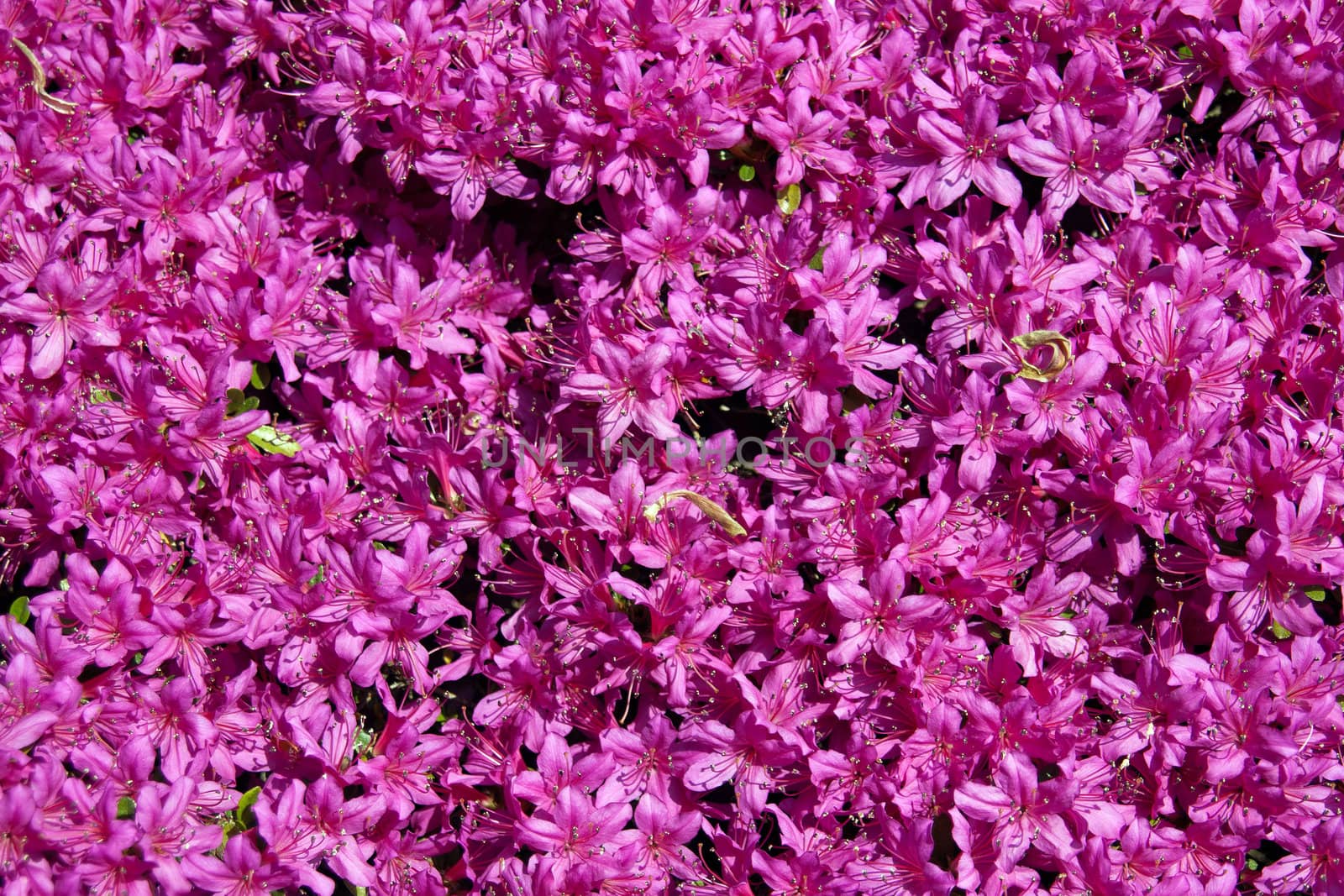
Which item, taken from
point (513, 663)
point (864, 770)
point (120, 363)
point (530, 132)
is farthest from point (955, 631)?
point (120, 363)

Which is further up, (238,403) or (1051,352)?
(1051,352)

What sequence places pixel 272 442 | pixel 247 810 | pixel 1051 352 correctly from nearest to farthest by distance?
pixel 1051 352, pixel 247 810, pixel 272 442

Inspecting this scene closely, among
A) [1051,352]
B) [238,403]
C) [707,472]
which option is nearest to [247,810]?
[238,403]

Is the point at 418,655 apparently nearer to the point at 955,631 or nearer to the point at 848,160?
the point at 955,631

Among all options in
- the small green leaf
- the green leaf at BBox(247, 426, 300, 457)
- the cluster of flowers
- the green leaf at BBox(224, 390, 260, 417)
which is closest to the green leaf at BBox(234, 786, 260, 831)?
the cluster of flowers

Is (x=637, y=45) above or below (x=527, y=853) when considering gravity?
above

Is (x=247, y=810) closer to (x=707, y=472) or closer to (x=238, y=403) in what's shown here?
(x=238, y=403)
